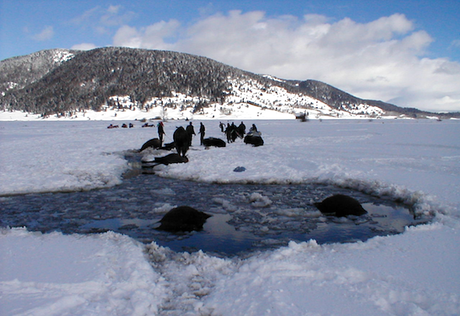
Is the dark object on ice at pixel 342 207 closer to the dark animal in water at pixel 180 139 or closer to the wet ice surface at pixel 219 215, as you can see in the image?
the wet ice surface at pixel 219 215

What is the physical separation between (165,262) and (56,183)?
23.3ft

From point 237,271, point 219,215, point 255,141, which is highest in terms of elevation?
point 255,141

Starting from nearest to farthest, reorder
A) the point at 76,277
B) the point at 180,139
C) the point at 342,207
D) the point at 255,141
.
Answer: the point at 76,277, the point at 342,207, the point at 180,139, the point at 255,141

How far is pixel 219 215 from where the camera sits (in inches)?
283

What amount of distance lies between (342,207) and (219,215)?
9.52 feet

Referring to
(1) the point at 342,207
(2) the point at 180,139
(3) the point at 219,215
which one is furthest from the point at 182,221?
(2) the point at 180,139

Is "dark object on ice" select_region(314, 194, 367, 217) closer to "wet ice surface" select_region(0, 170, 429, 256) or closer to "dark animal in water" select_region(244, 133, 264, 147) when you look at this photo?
"wet ice surface" select_region(0, 170, 429, 256)

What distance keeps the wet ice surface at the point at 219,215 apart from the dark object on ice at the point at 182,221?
193 mm

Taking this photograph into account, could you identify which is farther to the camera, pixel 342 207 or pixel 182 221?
pixel 342 207

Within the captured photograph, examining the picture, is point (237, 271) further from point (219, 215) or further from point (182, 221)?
point (219, 215)

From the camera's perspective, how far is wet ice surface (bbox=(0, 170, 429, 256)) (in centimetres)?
575

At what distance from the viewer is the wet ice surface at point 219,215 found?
5.75m

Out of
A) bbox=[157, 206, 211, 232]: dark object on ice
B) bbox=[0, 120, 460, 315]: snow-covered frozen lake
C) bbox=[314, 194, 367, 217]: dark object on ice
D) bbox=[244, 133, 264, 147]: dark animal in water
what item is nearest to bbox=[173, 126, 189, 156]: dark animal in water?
bbox=[0, 120, 460, 315]: snow-covered frozen lake

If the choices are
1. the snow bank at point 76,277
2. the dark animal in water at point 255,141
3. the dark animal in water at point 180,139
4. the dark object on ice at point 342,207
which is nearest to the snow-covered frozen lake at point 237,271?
the snow bank at point 76,277
